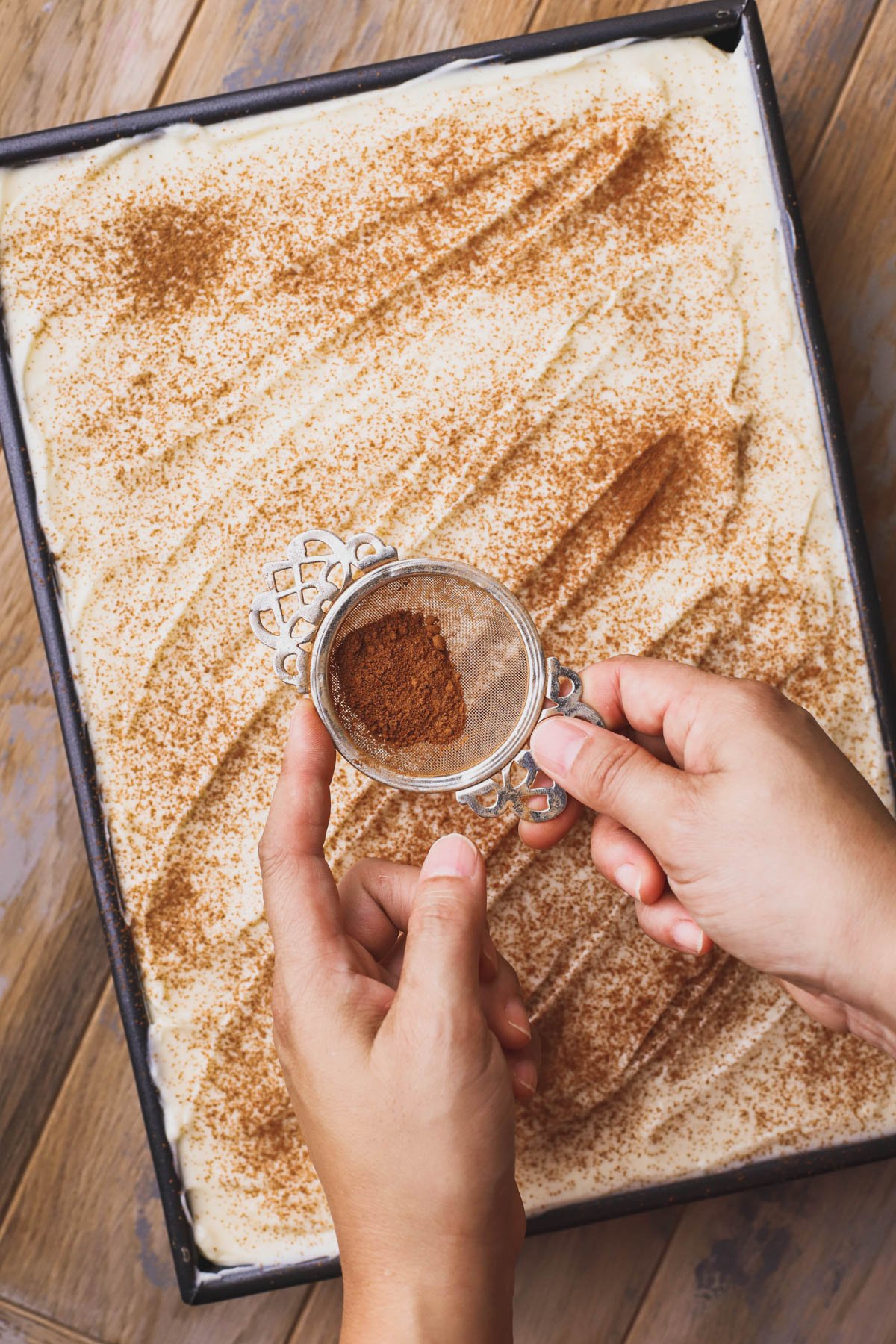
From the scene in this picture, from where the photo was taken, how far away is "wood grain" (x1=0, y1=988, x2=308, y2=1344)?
1518mm

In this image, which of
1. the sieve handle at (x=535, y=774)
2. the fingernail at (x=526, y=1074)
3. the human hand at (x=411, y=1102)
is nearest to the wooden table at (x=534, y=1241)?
the fingernail at (x=526, y=1074)

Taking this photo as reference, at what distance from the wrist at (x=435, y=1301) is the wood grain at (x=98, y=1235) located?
63 cm

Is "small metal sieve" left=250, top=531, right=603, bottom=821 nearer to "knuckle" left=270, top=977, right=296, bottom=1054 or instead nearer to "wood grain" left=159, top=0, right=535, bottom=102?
"knuckle" left=270, top=977, right=296, bottom=1054

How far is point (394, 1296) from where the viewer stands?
3.34 ft

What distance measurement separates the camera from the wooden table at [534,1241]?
4.94ft

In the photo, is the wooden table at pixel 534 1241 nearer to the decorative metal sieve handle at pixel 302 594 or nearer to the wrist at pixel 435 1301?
the wrist at pixel 435 1301

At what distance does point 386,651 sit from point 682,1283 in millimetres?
1155

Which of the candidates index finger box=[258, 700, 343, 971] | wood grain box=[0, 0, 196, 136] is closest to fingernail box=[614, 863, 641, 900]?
index finger box=[258, 700, 343, 971]

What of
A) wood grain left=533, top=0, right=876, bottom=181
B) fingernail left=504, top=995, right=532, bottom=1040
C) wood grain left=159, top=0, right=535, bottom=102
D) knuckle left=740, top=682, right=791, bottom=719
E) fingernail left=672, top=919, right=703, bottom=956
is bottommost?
fingernail left=504, top=995, right=532, bottom=1040

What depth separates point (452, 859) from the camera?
1.08 m

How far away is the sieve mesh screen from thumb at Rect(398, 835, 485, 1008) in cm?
16

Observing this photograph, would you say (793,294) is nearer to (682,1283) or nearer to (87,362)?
(87,362)

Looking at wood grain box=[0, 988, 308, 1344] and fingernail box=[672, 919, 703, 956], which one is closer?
fingernail box=[672, 919, 703, 956]

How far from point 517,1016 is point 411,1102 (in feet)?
0.92
